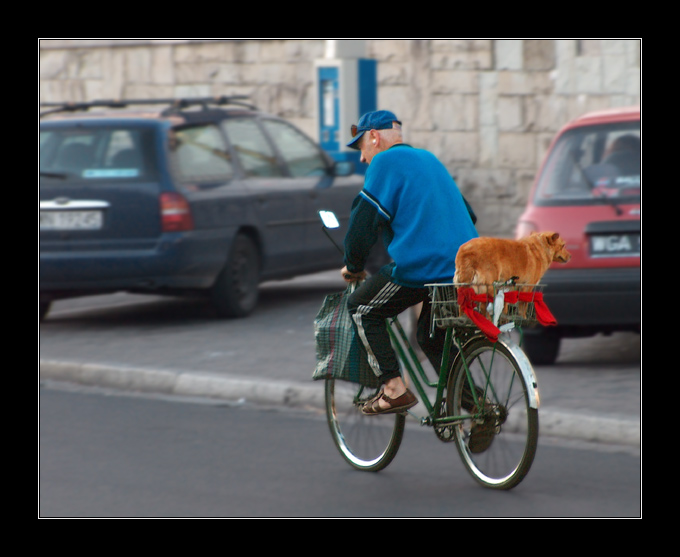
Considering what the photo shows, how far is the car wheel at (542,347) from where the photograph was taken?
322 inches

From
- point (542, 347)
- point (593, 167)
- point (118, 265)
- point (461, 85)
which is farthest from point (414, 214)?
point (461, 85)

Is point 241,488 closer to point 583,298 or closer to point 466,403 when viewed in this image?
point 466,403

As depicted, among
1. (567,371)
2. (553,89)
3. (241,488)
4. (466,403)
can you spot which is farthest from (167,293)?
(553,89)

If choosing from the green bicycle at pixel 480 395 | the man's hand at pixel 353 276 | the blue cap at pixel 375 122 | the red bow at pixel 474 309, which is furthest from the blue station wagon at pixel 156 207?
the red bow at pixel 474 309

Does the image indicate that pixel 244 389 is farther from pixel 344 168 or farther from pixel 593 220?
pixel 344 168

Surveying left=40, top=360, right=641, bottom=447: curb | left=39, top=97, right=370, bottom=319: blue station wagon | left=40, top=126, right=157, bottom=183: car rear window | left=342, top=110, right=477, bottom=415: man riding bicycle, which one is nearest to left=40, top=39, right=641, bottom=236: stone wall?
left=39, top=97, right=370, bottom=319: blue station wagon

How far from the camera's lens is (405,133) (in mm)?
16266

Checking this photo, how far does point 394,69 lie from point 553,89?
238cm

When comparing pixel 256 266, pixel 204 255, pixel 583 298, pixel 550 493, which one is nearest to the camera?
pixel 550 493

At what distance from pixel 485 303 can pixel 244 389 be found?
3.88 metres

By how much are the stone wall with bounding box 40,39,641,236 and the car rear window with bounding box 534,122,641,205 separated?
585cm

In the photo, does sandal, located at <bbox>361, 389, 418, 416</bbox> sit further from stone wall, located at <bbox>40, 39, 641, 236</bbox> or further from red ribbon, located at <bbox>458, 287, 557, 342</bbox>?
stone wall, located at <bbox>40, 39, 641, 236</bbox>

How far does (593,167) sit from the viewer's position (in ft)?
25.8

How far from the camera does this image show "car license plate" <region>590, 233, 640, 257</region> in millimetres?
7523
